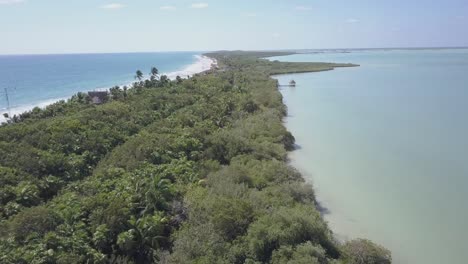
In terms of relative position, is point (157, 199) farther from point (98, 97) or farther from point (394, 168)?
point (98, 97)

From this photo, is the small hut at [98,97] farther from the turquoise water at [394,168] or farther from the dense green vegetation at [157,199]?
the turquoise water at [394,168]

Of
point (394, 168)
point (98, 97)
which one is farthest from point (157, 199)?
point (98, 97)

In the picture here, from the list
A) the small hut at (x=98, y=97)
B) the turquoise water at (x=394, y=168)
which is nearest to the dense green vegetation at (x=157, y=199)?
the turquoise water at (x=394, y=168)

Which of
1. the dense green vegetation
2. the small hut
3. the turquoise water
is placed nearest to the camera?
the dense green vegetation

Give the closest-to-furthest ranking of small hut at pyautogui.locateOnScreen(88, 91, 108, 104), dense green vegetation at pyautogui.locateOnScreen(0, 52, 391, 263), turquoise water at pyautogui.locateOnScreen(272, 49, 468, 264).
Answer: dense green vegetation at pyautogui.locateOnScreen(0, 52, 391, 263)
turquoise water at pyautogui.locateOnScreen(272, 49, 468, 264)
small hut at pyautogui.locateOnScreen(88, 91, 108, 104)

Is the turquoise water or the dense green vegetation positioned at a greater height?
the dense green vegetation

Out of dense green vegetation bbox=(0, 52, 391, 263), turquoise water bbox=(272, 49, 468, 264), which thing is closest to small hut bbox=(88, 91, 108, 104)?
dense green vegetation bbox=(0, 52, 391, 263)

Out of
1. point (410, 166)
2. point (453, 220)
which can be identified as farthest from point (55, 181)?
point (410, 166)

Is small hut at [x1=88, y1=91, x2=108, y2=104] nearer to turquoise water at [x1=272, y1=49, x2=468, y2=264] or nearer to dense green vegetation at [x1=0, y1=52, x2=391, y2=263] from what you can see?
dense green vegetation at [x1=0, y1=52, x2=391, y2=263]
